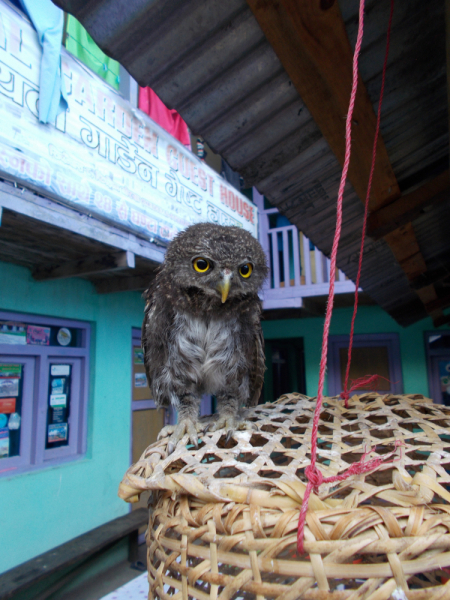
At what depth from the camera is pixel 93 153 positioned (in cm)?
346

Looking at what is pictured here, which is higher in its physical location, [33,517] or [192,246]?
[192,246]

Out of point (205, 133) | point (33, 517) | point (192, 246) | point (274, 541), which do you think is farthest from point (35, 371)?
point (274, 541)

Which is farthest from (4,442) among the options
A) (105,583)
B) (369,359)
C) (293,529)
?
→ (369,359)

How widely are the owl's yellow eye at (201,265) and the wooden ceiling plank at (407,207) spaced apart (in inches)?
46.1

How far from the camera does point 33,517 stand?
3623mm

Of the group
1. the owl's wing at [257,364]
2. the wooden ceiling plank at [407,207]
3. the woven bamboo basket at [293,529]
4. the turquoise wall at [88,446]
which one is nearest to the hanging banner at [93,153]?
the turquoise wall at [88,446]

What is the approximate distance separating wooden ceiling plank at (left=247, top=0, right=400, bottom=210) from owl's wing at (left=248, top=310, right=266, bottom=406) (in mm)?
942

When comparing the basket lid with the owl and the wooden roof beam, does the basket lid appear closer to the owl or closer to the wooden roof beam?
the owl

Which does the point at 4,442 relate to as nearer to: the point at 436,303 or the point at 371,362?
the point at 436,303

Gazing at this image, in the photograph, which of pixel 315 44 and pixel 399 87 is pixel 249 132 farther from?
pixel 399 87

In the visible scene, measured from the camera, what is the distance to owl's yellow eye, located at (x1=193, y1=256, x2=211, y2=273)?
1648mm

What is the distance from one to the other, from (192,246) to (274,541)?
125 cm

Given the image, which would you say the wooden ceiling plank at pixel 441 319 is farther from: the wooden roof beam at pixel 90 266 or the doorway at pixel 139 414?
the wooden roof beam at pixel 90 266

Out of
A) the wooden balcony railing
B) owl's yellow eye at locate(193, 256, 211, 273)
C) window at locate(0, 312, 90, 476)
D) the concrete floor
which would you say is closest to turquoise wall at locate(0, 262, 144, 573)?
window at locate(0, 312, 90, 476)
